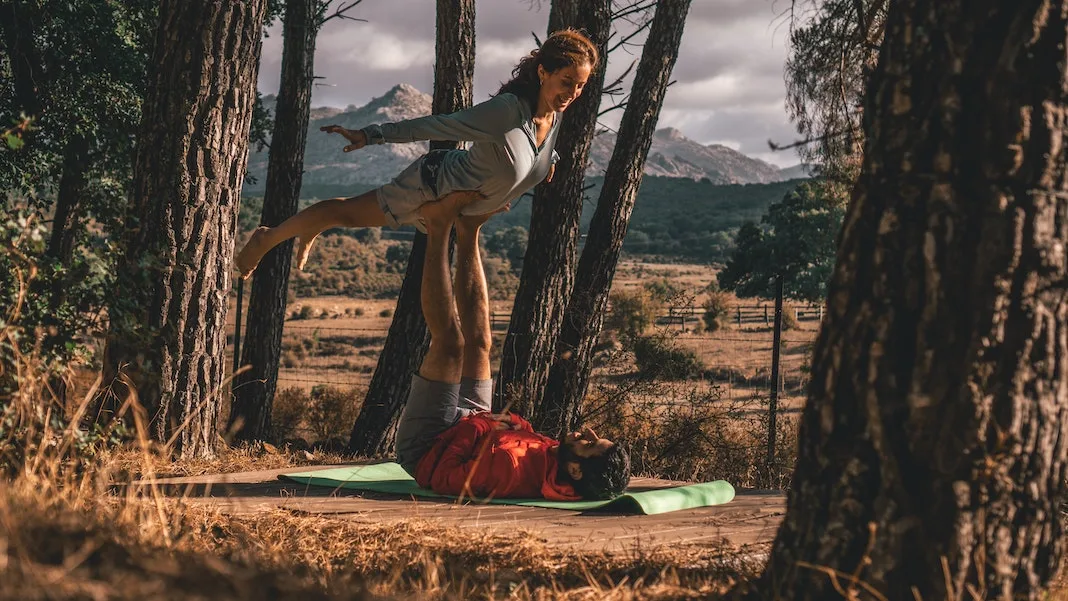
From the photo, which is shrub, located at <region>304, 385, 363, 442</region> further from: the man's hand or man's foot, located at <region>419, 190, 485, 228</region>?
the man's hand

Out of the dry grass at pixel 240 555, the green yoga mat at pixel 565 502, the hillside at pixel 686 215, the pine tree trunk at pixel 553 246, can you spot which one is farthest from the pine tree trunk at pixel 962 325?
the hillside at pixel 686 215

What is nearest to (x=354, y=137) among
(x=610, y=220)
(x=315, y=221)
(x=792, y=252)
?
(x=315, y=221)

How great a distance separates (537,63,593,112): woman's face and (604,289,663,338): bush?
82.5 feet

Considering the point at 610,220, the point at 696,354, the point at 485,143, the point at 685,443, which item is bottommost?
the point at 685,443

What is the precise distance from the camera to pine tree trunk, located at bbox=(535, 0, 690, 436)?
27.7 ft

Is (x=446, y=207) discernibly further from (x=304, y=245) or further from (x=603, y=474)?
(x=603, y=474)

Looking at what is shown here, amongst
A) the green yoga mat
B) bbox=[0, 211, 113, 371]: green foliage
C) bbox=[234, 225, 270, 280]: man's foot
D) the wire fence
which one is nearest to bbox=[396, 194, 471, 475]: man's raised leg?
the green yoga mat

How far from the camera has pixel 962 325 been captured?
248 cm

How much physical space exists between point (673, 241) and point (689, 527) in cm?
8722

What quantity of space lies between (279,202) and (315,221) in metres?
4.20

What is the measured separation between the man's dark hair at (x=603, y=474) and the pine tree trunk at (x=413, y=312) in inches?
134

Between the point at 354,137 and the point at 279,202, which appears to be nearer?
the point at 354,137

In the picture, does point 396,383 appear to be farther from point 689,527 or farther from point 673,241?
point 673,241

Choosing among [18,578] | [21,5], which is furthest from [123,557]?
[21,5]
